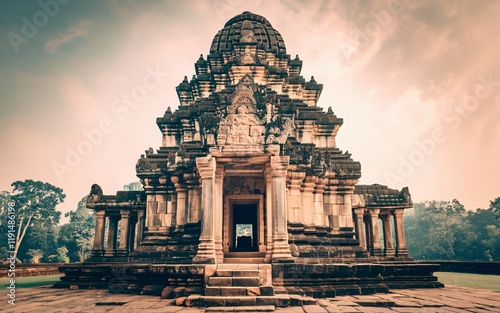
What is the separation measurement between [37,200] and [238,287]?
64.9m

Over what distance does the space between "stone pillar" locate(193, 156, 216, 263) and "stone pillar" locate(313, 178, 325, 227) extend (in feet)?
16.6

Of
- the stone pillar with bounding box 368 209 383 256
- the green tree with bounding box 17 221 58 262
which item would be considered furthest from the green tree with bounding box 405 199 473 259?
the green tree with bounding box 17 221 58 262

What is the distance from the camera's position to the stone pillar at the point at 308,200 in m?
13.2

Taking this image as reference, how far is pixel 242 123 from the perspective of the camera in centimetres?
1093

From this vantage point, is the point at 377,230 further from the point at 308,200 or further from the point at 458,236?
the point at 458,236

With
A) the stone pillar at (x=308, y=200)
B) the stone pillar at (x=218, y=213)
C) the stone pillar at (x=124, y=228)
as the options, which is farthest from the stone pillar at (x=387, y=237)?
the stone pillar at (x=124, y=228)

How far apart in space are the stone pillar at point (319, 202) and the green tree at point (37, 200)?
57.4 metres

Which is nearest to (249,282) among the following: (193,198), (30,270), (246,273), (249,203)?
(246,273)

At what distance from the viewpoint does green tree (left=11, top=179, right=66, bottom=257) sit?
58.3 meters

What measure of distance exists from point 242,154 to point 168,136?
6.98 m

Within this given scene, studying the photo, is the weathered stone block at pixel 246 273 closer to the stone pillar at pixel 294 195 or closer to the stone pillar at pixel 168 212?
the stone pillar at pixel 294 195

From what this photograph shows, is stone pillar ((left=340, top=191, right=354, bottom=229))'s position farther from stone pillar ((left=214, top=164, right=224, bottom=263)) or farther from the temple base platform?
stone pillar ((left=214, top=164, right=224, bottom=263))

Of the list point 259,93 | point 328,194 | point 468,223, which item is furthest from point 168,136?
point 468,223

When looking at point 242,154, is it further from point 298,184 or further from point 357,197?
point 357,197
